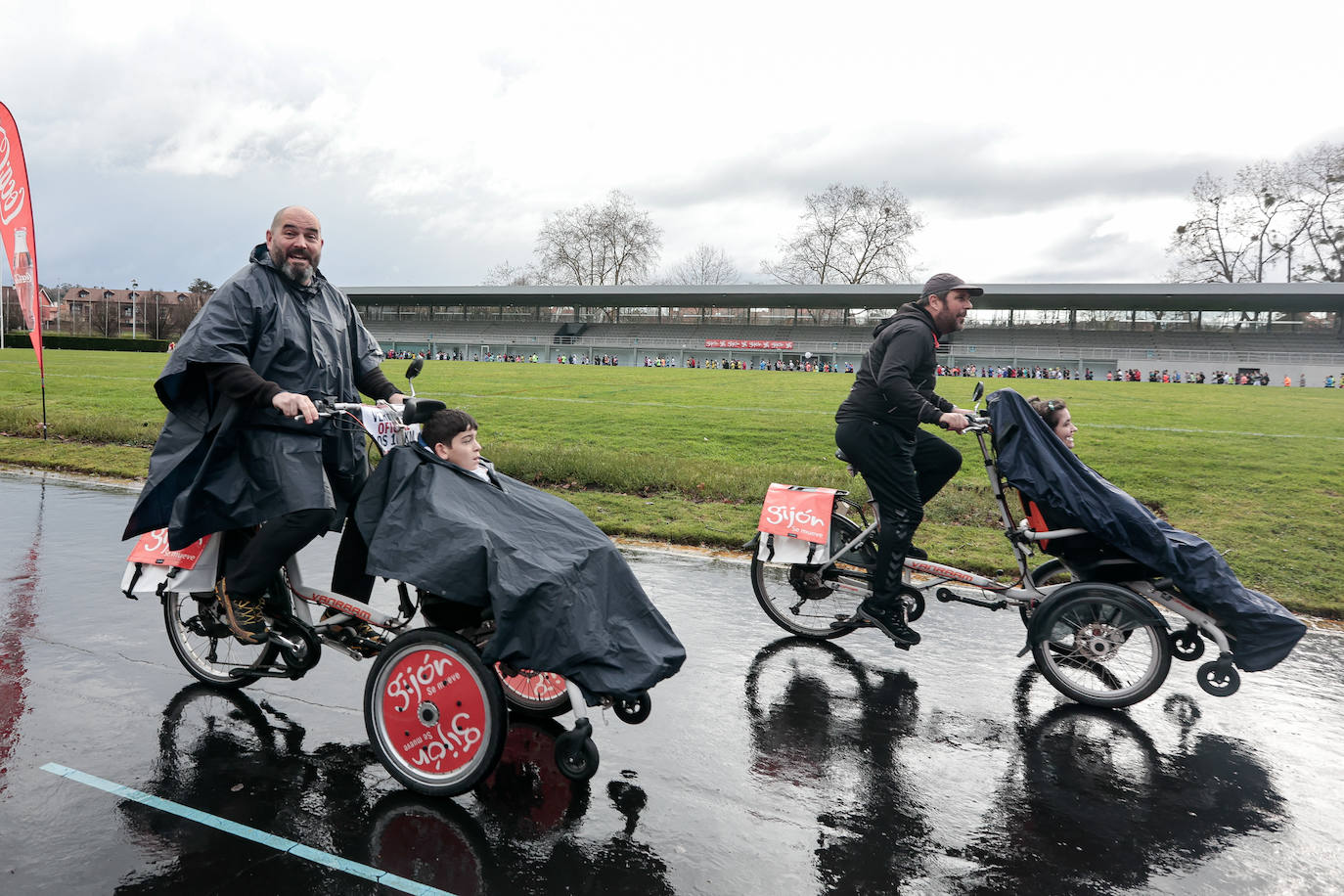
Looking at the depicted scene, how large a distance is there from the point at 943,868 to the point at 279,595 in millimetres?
2937

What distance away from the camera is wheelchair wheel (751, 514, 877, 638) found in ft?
16.8

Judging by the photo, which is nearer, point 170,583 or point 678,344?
point 170,583

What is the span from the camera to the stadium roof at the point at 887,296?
177 ft

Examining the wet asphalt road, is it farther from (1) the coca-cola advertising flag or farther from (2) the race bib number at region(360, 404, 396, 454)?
(1) the coca-cola advertising flag

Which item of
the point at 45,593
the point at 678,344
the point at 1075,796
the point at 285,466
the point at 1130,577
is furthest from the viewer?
the point at 678,344

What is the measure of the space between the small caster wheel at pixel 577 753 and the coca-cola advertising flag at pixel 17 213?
11.6 metres

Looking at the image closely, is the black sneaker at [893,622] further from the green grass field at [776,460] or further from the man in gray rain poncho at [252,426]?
the man in gray rain poncho at [252,426]

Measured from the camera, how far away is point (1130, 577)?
431cm

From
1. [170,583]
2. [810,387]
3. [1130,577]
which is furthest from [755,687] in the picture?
[810,387]

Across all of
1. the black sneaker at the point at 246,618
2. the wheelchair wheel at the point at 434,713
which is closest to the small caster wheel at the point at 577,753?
the wheelchair wheel at the point at 434,713

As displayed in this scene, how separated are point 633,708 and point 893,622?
203cm

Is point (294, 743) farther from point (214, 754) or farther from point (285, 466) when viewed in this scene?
point (285, 466)

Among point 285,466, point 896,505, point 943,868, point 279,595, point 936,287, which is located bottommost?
point 943,868

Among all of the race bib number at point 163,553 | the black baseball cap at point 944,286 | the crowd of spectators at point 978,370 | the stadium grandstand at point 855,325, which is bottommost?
the race bib number at point 163,553
